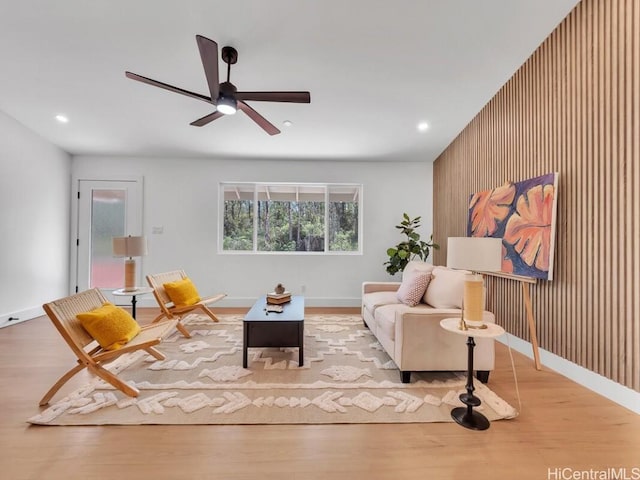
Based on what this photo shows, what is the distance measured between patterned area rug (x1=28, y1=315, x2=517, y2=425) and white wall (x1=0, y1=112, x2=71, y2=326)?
8.50 ft

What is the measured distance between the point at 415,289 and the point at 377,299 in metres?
0.56

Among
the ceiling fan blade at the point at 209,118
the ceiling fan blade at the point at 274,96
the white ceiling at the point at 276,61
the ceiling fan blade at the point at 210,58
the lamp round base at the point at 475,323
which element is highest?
the white ceiling at the point at 276,61

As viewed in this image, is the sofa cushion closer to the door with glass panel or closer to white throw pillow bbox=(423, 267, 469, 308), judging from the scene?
white throw pillow bbox=(423, 267, 469, 308)

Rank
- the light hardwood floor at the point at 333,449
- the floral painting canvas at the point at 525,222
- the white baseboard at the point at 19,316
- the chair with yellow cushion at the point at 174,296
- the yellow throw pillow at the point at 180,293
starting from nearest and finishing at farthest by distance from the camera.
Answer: the light hardwood floor at the point at 333,449 → the floral painting canvas at the point at 525,222 → the chair with yellow cushion at the point at 174,296 → the yellow throw pillow at the point at 180,293 → the white baseboard at the point at 19,316

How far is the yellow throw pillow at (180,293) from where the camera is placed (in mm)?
3514

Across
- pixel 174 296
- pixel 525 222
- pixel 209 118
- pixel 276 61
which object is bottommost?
pixel 174 296

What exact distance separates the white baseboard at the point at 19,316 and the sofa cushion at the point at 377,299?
15.2 ft

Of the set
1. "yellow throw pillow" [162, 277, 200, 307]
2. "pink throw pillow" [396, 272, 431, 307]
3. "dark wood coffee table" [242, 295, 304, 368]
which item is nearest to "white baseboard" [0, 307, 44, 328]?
"yellow throw pillow" [162, 277, 200, 307]

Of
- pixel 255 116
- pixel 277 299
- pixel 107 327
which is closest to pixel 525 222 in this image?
pixel 277 299

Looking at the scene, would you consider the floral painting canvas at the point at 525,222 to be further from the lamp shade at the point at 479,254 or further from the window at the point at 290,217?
the window at the point at 290,217

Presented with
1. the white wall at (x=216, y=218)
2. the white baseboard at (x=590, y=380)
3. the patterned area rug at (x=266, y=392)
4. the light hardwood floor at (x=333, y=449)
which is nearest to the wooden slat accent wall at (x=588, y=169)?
the white baseboard at (x=590, y=380)

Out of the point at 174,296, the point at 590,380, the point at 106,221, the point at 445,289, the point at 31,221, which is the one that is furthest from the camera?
the point at 106,221

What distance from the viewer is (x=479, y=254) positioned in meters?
1.83

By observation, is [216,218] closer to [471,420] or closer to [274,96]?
[274,96]
